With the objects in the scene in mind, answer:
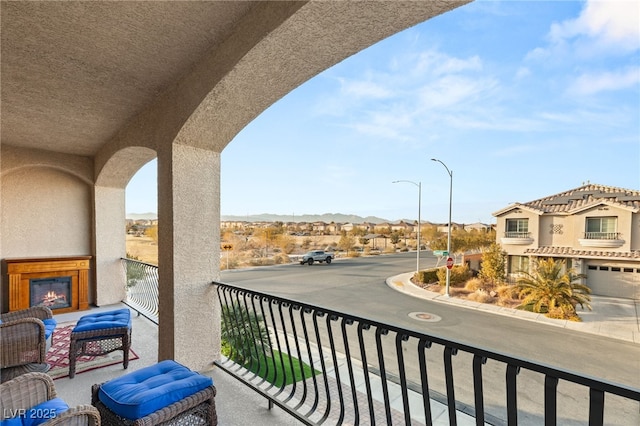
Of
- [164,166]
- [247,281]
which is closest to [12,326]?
[164,166]

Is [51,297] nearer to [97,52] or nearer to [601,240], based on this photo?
[97,52]

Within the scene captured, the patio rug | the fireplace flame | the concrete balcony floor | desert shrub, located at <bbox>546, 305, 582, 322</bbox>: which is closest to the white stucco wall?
the fireplace flame

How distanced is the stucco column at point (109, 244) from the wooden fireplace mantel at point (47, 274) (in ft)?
0.58

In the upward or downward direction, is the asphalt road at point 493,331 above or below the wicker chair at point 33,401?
below

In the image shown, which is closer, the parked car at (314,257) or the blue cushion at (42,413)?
the blue cushion at (42,413)

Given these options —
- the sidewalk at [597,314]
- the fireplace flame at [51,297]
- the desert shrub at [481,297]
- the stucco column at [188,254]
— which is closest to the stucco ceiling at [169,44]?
the stucco column at [188,254]

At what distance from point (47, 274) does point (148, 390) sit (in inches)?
183

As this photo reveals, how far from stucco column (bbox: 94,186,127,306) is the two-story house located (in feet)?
52.5

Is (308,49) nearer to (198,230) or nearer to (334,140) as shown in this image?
(198,230)

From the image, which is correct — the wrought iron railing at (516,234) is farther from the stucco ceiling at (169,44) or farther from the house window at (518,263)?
the stucco ceiling at (169,44)

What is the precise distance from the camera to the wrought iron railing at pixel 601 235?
42.2 ft

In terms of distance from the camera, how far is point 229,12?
68.6 inches

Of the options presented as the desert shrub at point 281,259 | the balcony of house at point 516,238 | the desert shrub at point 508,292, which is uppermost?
the balcony of house at point 516,238

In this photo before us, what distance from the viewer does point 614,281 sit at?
13141mm
